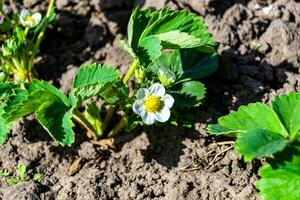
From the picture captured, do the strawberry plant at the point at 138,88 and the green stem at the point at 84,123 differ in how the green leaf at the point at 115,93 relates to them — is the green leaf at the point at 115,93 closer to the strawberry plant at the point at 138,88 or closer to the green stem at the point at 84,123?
the strawberry plant at the point at 138,88

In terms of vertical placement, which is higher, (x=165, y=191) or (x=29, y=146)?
(x=29, y=146)

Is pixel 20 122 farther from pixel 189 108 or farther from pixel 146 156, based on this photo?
pixel 189 108

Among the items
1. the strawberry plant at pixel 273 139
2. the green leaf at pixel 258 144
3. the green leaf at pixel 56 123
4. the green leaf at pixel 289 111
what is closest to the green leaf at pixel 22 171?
the green leaf at pixel 56 123

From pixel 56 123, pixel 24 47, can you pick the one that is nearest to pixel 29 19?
pixel 24 47

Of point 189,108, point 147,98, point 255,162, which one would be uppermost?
point 147,98

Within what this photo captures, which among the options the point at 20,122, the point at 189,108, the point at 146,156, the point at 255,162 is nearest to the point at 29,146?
the point at 20,122

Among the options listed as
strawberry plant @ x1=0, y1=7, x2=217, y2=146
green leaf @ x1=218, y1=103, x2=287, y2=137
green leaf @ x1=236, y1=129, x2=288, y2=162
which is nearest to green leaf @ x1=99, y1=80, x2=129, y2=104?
strawberry plant @ x1=0, y1=7, x2=217, y2=146

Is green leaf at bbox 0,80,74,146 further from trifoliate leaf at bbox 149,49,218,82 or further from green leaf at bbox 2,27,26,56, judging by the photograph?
trifoliate leaf at bbox 149,49,218,82
